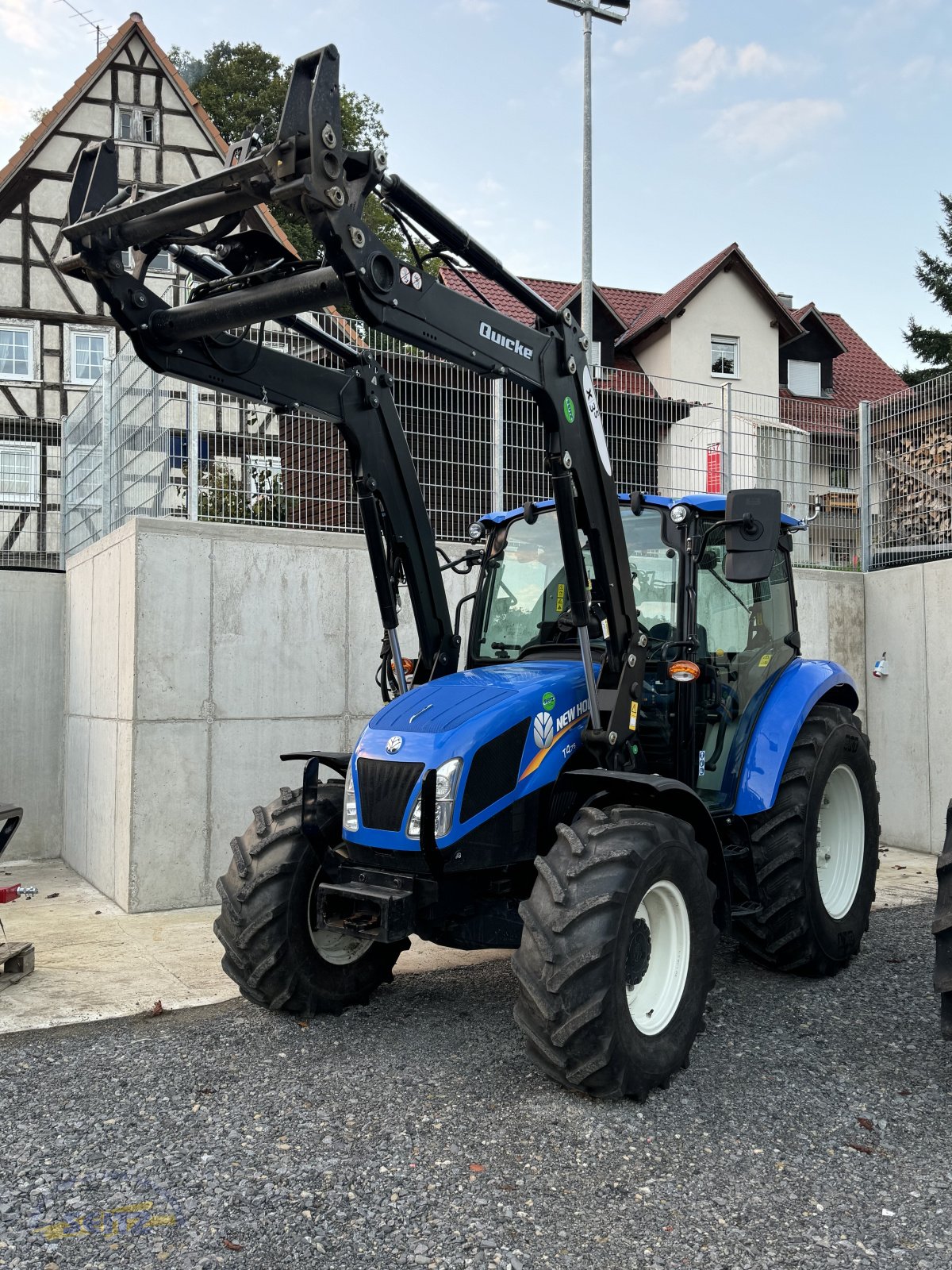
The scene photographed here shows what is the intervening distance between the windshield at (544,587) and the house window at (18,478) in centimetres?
858

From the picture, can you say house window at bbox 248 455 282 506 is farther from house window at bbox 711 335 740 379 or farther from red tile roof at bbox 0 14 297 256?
house window at bbox 711 335 740 379

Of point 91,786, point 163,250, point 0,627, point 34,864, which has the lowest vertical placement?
point 34,864

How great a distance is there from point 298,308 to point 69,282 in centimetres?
1923

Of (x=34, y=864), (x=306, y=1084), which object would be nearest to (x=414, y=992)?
(x=306, y=1084)

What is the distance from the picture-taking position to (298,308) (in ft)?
13.1

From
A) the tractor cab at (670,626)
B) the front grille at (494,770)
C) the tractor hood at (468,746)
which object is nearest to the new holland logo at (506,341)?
the tractor cab at (670,626)

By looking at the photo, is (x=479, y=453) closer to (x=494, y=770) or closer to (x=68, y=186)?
(x=494, y=770)

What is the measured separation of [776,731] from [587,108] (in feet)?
45.1

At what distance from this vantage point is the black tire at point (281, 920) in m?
4.70

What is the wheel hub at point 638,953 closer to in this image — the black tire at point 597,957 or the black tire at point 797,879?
the black tire at point 597,957

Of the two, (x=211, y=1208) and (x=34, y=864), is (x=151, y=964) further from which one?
(x=34, y=864)

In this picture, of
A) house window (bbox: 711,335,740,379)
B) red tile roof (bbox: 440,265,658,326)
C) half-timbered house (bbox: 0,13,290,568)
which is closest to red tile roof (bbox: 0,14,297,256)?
half-timbered house (bbox: 0,13,290,568)

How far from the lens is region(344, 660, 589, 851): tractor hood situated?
169 inches

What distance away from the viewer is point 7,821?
600 centimetres
